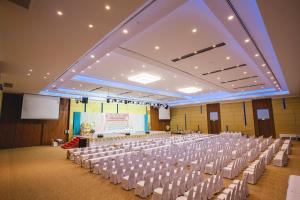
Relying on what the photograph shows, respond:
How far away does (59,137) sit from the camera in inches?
628

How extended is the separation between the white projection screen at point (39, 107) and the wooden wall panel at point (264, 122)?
2206 cm

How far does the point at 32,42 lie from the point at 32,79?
5554 millimetres

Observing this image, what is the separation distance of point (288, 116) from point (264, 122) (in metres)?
2.31

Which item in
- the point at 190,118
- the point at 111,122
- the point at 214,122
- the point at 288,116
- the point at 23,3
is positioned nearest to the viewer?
the point at 23,3

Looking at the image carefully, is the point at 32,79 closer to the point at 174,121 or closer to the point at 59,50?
the point at 59,50

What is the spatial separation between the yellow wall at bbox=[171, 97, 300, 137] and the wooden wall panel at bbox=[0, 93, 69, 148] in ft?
58.5

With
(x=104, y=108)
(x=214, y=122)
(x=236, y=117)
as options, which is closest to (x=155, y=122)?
(x=214, y=122)

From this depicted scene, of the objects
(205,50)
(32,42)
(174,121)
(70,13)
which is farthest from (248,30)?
(174,121)

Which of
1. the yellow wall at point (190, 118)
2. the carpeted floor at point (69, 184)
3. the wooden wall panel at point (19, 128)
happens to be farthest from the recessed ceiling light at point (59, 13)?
the yellow wall at point (190, 118)

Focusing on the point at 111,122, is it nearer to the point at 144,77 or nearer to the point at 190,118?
the point at 144,77

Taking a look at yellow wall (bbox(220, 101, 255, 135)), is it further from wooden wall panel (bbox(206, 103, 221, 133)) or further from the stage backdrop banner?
the stage backdrop banner

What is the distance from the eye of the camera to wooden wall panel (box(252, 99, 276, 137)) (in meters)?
18.4

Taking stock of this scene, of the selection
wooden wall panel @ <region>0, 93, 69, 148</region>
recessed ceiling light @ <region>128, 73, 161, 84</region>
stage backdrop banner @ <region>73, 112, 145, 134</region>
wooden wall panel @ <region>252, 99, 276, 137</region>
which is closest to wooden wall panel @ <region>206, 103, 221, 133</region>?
wooden wall panel @ <region>252, 99, 276, 137</region>

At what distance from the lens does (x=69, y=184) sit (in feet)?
18.5
